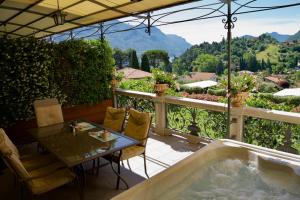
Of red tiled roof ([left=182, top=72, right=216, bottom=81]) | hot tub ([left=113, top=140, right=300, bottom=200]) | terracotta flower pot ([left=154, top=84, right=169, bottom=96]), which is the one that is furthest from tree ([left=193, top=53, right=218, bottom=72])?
hot tub ([left=113, top=140, right=300, bottom=200])

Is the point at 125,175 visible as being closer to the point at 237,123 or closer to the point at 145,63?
the point at 237,123

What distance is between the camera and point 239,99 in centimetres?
398

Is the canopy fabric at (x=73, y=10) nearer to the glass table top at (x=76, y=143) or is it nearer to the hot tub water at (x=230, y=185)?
the glass table top at (x=76, y=143)

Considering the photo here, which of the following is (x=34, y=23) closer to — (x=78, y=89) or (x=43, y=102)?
(x=78, y=89)

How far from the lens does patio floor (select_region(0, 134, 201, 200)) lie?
3.23m

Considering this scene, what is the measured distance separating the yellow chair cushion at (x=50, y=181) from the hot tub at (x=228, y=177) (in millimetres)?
902

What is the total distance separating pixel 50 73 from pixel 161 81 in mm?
2476

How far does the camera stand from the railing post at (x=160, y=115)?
17.3 feet

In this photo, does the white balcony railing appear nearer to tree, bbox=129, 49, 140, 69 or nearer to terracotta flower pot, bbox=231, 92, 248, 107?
terracotta flower pot, bbox=231, 92, 248, 107

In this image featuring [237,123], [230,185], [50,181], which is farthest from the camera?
[237,123]

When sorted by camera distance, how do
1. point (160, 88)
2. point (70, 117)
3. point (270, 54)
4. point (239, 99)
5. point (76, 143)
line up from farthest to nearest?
point (270, 54)
point (70, 117)
point (160, 88)
point (239, 99)
point (76, 143)

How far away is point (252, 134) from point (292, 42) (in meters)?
4.41

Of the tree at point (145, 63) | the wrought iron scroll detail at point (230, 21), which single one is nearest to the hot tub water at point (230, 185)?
the wrought iron scroll detail at point (230, 21)

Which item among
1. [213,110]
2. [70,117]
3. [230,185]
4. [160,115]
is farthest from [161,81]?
[230,185]
